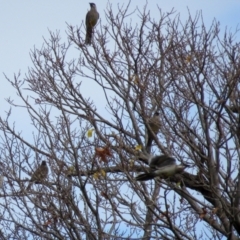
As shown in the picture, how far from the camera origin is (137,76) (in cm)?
1183

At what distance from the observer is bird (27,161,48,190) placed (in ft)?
35.8

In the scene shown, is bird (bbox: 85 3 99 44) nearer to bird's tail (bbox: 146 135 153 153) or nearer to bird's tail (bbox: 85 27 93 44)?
bird's tail (bbox: 85 27 93 44)

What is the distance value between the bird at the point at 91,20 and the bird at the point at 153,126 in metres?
1.94

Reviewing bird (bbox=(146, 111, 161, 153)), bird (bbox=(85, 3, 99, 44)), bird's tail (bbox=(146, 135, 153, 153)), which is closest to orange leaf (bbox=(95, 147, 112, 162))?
bird (bbox=(146, 111, 161, 153))

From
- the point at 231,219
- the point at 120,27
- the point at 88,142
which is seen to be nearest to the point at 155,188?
the point at 88,142

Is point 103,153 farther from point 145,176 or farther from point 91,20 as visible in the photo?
point 91,20

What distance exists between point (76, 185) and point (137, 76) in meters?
2.46

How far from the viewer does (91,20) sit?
1438cm

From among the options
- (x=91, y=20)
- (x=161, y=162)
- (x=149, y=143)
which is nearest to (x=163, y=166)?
(x=161, y=162)

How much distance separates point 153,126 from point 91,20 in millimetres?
3503

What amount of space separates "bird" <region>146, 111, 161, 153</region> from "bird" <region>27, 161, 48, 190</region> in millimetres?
1610

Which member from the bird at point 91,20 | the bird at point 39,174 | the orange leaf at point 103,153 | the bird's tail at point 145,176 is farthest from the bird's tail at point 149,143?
the bird's tail at point 145,176

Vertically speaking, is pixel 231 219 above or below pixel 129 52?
below

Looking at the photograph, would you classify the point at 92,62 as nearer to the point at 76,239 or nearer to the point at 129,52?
A: the point at 129,52
